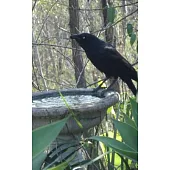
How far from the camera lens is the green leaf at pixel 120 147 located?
0.85m

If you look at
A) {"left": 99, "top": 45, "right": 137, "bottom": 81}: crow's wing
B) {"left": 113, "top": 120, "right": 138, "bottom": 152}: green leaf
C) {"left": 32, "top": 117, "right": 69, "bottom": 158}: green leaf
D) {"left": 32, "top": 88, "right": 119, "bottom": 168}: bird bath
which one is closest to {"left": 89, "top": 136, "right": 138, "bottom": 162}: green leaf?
{"left": 113, "top": 120, "right": 138, "bottom": 152}: green leaf

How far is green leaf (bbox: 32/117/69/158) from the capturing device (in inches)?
30.4

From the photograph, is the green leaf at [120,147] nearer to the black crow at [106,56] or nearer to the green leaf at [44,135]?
the green leaf at [44,135]

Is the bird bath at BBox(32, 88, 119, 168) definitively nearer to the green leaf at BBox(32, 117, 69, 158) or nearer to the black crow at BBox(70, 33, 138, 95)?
the black crow at BBox(70, 33, 138, 95)

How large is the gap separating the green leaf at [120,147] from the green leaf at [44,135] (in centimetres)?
12

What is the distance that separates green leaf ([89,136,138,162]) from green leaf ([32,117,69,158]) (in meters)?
0.12

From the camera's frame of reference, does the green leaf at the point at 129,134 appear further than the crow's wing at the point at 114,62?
No

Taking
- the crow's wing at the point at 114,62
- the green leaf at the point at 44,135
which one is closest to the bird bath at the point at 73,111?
the crow's wing at the point at 114,62

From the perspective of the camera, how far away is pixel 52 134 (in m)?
0.78

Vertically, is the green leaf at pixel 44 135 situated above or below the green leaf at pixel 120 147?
above
